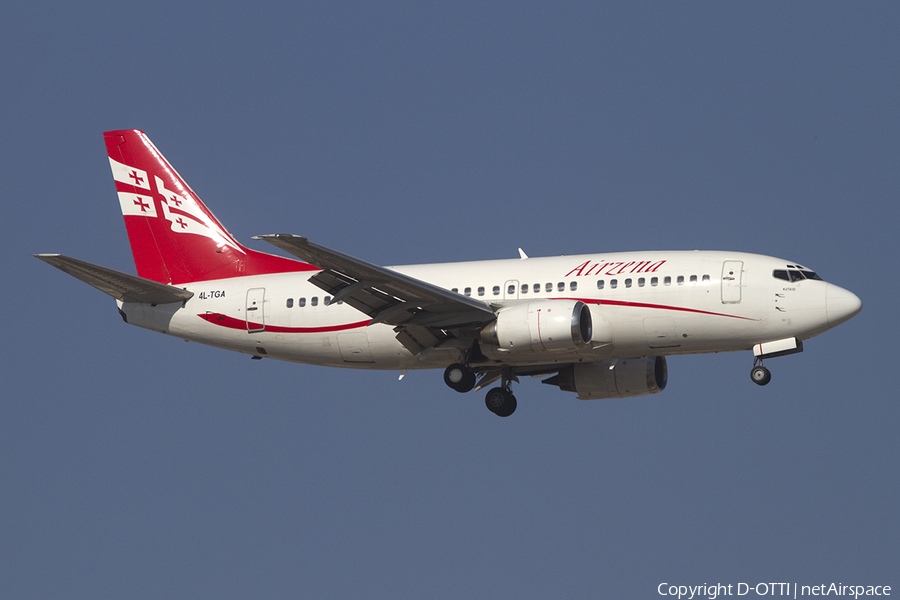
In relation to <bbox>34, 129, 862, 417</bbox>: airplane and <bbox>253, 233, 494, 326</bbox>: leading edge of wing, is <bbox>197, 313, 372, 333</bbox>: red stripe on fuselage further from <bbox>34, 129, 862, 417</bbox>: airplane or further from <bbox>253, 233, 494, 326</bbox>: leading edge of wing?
<bbox>253, 233, 494, 326</bbox>: leading edge of wing

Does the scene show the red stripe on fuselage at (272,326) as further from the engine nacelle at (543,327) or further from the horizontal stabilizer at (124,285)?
the engine nacelle at (543,327)

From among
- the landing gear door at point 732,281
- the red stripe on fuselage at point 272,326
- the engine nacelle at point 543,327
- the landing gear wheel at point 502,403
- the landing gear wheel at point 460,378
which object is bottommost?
the landing gear wheel at point 502,403

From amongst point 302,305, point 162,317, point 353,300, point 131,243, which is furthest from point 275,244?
point 131,243

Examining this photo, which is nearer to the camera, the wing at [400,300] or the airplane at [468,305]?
the wing at [400,300]

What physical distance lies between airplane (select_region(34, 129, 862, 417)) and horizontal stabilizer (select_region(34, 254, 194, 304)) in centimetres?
5

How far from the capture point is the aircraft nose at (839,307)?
35.4 m

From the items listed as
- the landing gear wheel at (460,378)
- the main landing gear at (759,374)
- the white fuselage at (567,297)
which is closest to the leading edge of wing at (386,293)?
the white fuselage at (567,297)

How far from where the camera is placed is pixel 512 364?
1502 inches

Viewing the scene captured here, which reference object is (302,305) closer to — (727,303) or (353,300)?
(353,300)

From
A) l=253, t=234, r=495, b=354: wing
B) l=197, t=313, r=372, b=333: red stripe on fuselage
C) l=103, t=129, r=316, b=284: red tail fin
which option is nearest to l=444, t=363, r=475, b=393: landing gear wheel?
l=253, t=234, r=495, b=354: wing

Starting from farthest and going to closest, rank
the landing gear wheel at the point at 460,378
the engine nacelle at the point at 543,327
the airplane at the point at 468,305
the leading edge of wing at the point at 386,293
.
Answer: the landing gear wheel at the point at 460,378 → the airplane at the point at 468,305 → the engine nacelle at the point at 543,327 → the leading edge of wing at the point at 386,293

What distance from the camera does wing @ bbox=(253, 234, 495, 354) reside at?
111ft

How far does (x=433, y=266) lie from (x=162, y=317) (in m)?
9.37

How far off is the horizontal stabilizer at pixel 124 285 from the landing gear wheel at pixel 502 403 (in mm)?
10769
